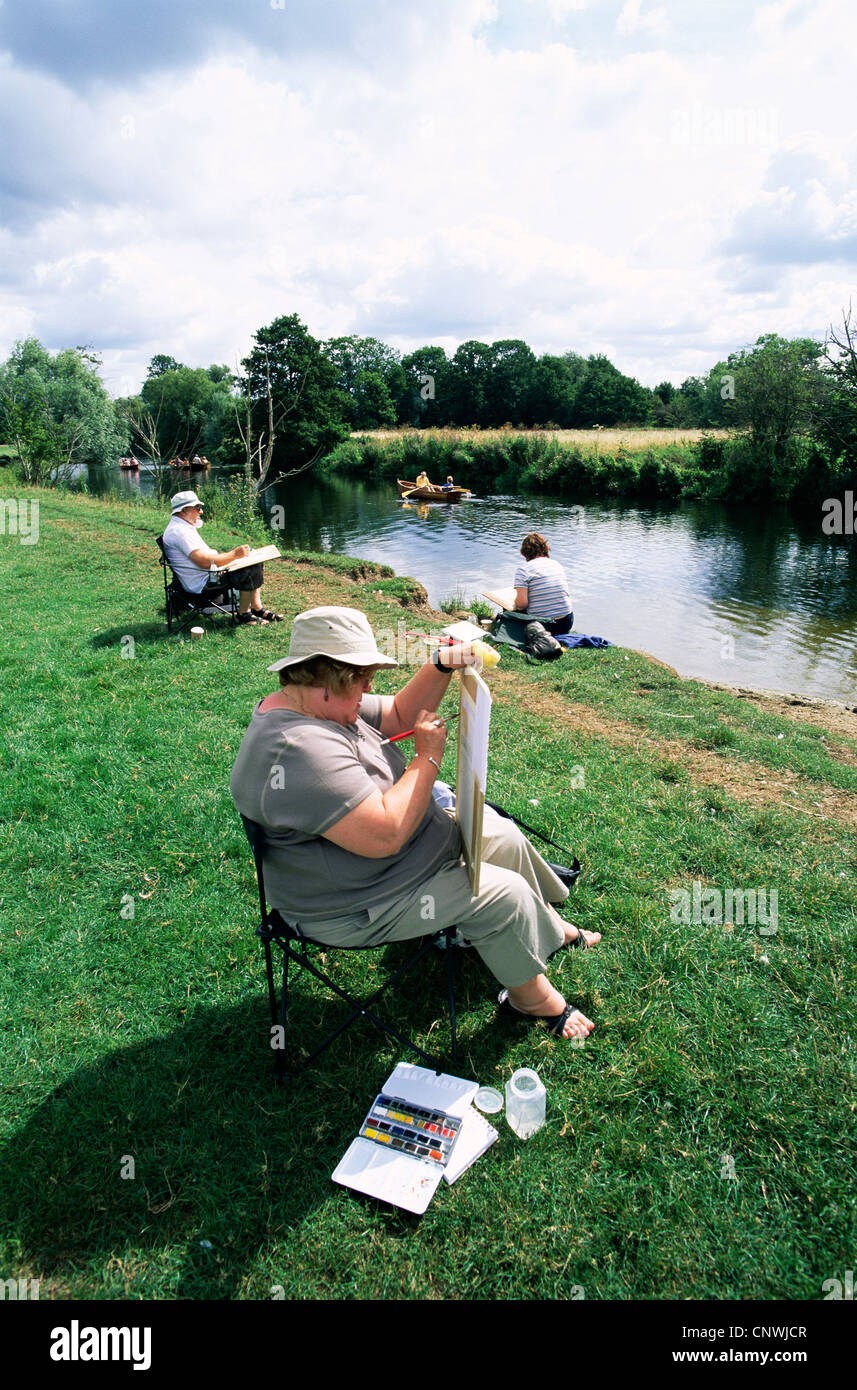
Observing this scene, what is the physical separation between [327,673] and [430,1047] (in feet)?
5.29

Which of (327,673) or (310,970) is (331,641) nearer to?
(327,673)

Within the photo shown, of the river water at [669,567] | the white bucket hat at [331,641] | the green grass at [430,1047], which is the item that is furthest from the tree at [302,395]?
the white bucket hat at [331,641]

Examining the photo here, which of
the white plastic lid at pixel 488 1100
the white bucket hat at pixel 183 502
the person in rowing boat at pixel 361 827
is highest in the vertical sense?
the white bucket hat at pixel 183 502

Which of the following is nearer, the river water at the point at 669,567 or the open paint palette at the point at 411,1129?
the open paint palette at the point at 411,1129

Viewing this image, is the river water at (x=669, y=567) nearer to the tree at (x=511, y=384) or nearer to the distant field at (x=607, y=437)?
the distant field at (x=607, y=437)

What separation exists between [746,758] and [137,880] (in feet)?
14.9

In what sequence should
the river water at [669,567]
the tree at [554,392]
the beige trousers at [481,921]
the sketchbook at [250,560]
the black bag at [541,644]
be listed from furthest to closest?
the tree at [554,392] → the river water at [669,567] → the black bag at [541,644] → the sketchbook at [250,560] → the beige trousers at [481,921]

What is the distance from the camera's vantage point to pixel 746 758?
549 centimetres

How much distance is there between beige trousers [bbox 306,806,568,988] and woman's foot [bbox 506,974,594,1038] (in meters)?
0.11

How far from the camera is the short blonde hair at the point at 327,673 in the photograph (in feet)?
8.16

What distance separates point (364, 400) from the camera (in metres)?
68.4
